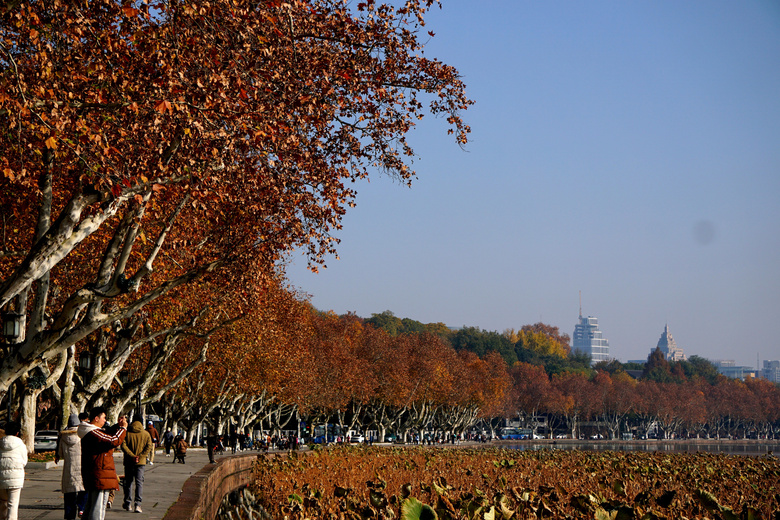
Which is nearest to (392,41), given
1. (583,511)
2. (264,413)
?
(583,511)

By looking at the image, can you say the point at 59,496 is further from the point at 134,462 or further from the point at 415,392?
the point at 415,392

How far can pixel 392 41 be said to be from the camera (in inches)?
587

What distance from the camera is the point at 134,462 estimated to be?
14.7m

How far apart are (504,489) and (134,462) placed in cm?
658

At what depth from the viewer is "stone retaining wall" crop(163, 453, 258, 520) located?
46.9 ft

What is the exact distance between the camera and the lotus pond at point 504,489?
8586 mm

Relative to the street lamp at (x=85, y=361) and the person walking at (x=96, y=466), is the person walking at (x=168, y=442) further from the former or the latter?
the person walking at (x=96, y=466)

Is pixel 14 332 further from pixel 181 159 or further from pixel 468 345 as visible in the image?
pixel 468 345

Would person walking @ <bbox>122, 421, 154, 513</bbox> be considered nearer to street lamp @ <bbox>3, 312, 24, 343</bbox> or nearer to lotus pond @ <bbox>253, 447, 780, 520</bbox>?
lotus pond @ <bbox>253, 447, 780, 520</bbox>

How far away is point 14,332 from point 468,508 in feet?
37.9

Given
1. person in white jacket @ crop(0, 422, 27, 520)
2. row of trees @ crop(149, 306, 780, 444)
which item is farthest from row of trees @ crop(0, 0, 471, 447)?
row of trees @ crop(149, 306, 780, 444)

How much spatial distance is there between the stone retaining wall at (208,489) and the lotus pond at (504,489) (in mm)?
1146

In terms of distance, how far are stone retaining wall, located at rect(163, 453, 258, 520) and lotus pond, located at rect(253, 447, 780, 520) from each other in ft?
3.76

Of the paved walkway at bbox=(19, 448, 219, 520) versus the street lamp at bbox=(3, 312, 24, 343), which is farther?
the street lamp at bbox=(3, 312, 24, 343)
